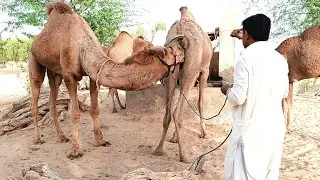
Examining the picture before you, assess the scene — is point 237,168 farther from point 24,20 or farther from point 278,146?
point 24,20

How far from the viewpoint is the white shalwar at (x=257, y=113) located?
10.3 feet

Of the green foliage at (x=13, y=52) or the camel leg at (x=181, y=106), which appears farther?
the green foliage at (x=13, y=52)

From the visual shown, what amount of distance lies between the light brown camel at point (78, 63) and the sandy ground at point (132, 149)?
1.12ft

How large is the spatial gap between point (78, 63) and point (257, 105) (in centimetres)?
353

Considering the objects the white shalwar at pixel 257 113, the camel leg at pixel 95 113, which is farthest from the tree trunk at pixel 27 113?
→ the white shalwar at pixel 257 113

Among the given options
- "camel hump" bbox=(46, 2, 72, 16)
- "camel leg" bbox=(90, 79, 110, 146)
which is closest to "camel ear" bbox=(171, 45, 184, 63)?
"camel leg" bbox=(90, 79, 110, 146)

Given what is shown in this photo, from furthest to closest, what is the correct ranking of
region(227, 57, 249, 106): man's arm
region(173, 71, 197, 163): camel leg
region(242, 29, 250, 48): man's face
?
region(173, 71, 197, 163): camel leg → region(242, 29, 250, 48): man's face → region(227, 57, 249, 106): man's arm

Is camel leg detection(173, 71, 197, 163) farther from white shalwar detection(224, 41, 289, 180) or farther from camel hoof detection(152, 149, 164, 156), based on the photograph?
white shalwar detection(224, 41, 289, 180)

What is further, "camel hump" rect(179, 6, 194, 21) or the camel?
"camel hump" rect(179, 6, 194, 21)

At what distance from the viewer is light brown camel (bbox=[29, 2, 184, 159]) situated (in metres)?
4.61

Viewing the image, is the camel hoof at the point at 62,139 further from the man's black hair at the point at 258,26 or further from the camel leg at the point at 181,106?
the man's black hair at the point at 258,26

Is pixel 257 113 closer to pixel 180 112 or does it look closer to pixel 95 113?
pixel 180 112

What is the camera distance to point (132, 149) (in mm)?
6734

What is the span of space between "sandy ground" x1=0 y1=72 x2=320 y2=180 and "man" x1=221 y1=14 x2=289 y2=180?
80.1 inches
